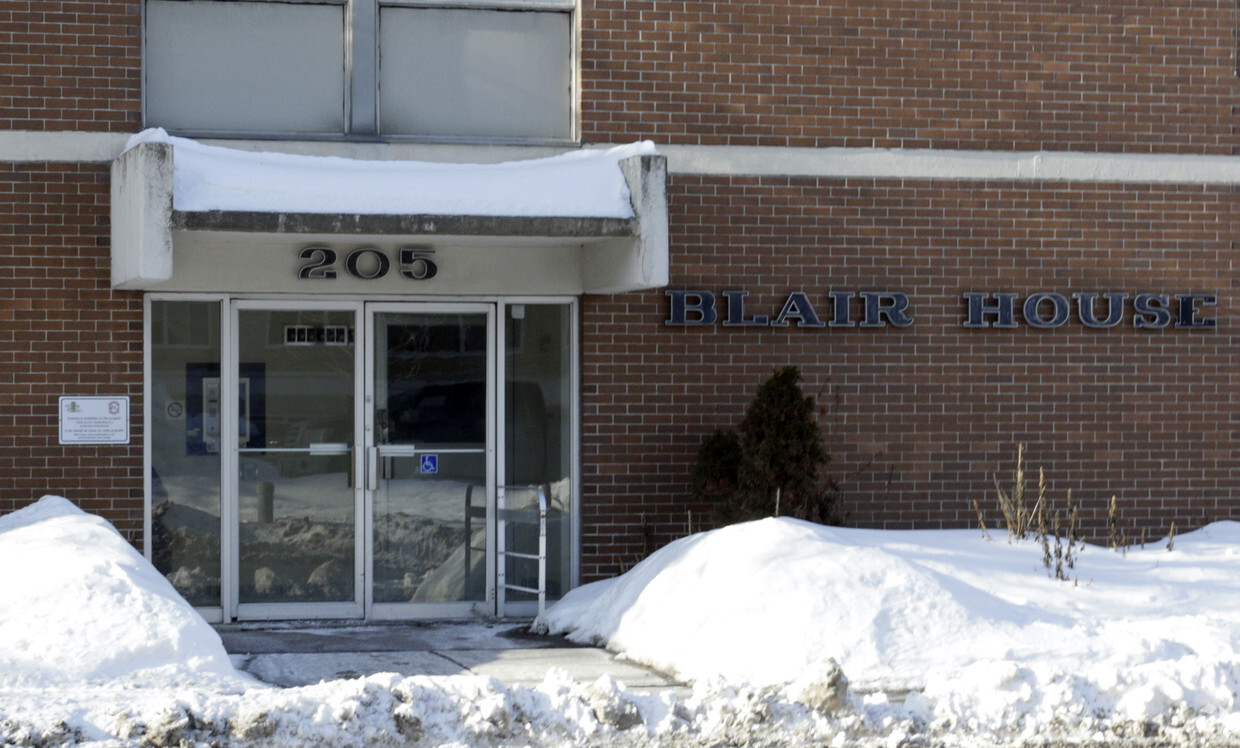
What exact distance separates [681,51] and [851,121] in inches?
58.7

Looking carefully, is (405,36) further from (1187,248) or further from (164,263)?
(1187,248)

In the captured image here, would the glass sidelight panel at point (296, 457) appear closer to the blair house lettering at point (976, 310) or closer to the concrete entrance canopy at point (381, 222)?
the concrete entrance canopy at point (381, 222)

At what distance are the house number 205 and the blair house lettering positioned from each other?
77.4 inches

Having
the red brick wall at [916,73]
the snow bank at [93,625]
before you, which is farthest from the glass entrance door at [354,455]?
the red brick wall at [916,73]

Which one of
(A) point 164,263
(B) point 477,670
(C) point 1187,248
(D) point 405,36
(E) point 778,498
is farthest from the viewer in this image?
(C) point 1187,248

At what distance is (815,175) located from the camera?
1132 cm

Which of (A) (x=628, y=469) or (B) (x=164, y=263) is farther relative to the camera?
(A) (x=628, y=469)

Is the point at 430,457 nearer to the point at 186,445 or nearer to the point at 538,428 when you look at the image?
the point at 538,428

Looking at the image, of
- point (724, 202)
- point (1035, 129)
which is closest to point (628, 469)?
point (724, 202)

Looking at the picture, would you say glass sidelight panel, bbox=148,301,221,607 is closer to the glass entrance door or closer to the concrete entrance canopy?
the glass entrance door

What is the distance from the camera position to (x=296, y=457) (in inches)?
429

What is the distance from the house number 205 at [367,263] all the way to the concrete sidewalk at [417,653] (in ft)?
8.82

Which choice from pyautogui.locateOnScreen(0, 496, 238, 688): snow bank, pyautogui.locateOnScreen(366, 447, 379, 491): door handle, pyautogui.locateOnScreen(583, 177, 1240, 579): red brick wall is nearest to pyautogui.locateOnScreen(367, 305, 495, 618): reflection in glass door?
pyautogui.locateOnScreen(366, 447, 379, 491): door handle

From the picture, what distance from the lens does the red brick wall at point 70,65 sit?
10469mm
